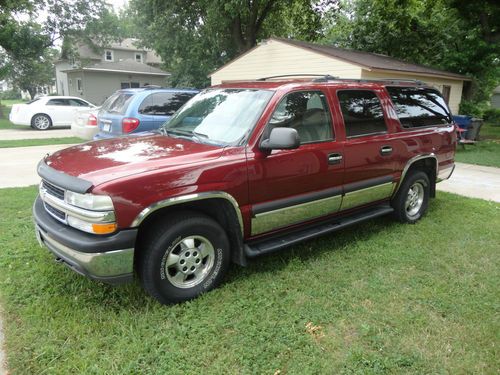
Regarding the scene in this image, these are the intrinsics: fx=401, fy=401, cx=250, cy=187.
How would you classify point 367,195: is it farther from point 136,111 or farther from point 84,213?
point 136,111

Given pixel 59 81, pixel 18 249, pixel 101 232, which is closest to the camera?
pixel 101 232

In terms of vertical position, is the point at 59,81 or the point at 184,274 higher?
the point at 59,81

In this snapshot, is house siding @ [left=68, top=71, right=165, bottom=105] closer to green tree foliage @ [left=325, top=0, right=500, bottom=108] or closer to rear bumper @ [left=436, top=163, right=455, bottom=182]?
green tree foliage @ [left=325, top=0, right=500, bottom=108]

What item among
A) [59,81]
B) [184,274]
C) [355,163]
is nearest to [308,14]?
[355,163]

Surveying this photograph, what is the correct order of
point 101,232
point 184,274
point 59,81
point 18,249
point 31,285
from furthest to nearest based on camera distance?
point 59,81
point 18,249
point 31,285
point 184,274
point 101,232

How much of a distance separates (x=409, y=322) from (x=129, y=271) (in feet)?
7.39

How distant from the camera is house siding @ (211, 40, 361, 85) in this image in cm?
1475

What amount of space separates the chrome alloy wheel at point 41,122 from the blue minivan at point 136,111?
33.1 feet

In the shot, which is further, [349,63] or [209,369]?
[349,63]

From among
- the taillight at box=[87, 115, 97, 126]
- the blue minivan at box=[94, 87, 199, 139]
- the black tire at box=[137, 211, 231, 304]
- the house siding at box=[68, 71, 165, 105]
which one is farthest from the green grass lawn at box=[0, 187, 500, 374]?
the house siding at box=[68, 71, 165, 105]

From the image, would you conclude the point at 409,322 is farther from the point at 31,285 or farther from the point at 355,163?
the point at 31,285

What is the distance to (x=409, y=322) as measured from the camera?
322 cm

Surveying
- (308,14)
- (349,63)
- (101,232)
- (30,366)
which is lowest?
(30,366)

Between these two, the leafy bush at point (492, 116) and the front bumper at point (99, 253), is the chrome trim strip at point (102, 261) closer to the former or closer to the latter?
the front bumper at point (99, 253)
